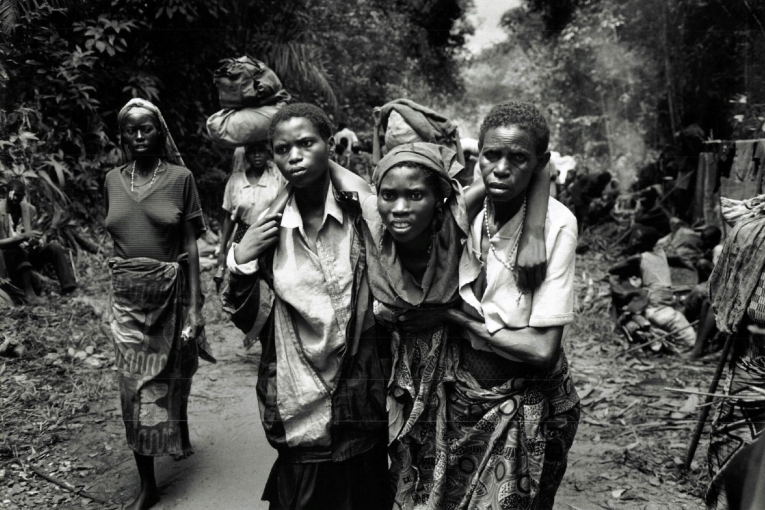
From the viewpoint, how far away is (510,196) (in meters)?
2.12

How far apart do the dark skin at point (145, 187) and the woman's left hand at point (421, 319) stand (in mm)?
1526

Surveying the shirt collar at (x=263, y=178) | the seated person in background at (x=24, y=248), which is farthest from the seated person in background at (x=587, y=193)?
the seated person in background at (x=24, y=248)

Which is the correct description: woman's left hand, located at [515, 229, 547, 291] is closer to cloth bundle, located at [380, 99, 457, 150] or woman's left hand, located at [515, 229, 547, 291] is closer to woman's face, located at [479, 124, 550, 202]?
woman's face, located at [479, 124, 550, 202]

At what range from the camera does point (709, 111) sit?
10.3 m

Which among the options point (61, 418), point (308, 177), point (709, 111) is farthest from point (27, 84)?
point (709, 111)

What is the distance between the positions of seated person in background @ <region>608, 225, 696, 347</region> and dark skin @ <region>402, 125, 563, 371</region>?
4.57 meters

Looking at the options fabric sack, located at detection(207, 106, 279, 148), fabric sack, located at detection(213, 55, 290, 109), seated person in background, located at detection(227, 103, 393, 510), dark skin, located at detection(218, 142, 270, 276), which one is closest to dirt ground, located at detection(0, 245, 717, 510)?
seated person in background, located at detection(227, 103, 393, 510)

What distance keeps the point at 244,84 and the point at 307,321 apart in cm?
246

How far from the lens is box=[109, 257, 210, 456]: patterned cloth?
327cm

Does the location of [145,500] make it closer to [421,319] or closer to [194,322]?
[194,322]

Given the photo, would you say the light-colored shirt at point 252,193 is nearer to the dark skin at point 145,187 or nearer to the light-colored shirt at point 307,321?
the dark skin at point 145,187

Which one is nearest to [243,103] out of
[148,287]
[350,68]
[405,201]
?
[148,287]

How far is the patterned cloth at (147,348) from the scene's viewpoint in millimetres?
3270

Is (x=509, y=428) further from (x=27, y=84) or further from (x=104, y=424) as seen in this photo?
(x=27, y=84)
